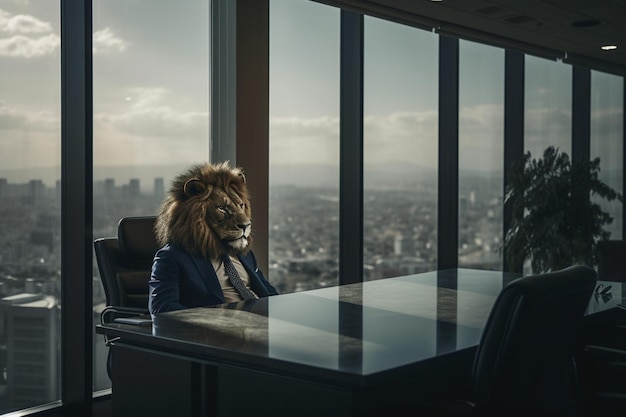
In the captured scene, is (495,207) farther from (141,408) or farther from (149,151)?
(141,408)

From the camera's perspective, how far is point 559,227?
269 inches

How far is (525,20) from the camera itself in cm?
584

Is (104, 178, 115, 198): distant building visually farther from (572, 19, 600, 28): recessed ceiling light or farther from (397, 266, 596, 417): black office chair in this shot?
(572, 19, 600, 28): recessed ceiling light

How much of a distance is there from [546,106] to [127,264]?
5.46 m

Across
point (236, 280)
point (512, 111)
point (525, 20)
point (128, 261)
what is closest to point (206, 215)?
point (236, 280)

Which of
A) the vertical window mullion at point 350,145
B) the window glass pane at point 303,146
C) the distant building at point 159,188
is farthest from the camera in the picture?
the vertical window mullion at point 350,145

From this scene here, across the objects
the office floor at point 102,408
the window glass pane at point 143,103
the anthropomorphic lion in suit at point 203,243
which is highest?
the window glass pane at point 143,103

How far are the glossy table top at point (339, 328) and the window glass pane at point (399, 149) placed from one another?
108 inches

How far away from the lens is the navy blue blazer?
3283 mm

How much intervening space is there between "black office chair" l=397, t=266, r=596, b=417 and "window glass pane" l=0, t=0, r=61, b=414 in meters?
2.79

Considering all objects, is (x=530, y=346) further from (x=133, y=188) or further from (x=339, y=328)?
(x=133, y=188)

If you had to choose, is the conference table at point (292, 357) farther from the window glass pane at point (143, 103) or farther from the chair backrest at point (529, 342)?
the window glass pane at point (143, 103)

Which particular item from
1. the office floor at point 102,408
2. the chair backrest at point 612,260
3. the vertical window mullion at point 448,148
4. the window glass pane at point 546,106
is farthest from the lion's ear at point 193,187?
the window glass pane at point 546,106

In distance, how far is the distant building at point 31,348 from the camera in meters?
4.14
